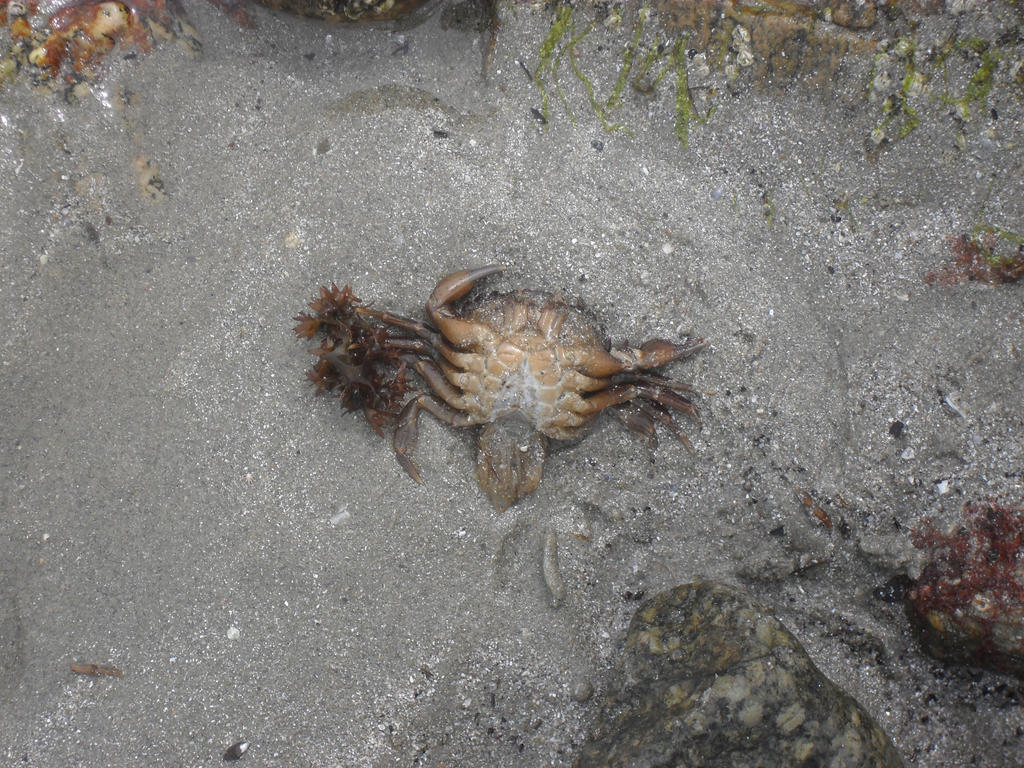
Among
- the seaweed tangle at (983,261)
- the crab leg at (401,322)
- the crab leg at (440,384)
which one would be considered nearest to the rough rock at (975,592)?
the seaweed tangle at (983,261)

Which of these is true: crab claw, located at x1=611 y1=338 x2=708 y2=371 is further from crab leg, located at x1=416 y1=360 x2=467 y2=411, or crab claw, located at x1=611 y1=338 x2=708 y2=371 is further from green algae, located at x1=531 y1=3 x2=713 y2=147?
green algae, located at x1=531 y1=3 x2=713 y2=147

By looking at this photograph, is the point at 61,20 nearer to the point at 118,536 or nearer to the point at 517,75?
the point at 517,75

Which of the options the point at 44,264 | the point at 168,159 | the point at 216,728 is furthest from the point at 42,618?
the point at 168,159

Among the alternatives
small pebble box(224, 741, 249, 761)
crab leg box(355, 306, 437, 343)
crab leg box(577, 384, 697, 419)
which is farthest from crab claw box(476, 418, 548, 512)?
small pebble box(224, 741, 249, 761)

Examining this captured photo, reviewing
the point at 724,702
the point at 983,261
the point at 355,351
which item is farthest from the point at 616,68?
the point at 724,702

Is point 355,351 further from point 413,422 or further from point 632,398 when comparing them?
point 632,398
